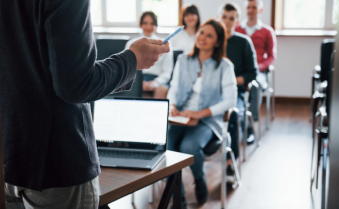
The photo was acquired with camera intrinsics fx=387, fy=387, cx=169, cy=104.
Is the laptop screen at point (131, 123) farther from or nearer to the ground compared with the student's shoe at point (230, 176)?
farther from the ground

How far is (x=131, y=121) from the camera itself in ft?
5.09

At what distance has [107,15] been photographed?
23.1 ft

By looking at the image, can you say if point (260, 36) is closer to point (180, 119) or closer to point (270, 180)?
point (270, 180)

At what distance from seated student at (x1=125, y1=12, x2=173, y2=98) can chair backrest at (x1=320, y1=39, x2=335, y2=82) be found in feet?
4.72

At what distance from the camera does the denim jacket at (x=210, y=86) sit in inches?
108

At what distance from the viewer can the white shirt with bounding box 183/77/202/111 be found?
113 inches

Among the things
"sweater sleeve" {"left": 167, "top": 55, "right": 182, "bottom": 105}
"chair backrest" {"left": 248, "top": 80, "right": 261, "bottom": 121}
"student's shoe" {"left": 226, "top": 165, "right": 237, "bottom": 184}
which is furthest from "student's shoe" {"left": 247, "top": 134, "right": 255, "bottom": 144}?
"sweater sleeve" {"left": 167, "top": 55, "right": 182, "bottom": 105}

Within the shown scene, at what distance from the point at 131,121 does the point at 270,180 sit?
1.93 m

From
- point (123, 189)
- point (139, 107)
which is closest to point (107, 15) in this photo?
point (139, 107)

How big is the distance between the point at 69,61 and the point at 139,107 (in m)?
0.78

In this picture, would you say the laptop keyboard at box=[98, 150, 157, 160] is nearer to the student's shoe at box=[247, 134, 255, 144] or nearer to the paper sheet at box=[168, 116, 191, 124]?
the paper sheet at box=[168, 116, 191, 124]

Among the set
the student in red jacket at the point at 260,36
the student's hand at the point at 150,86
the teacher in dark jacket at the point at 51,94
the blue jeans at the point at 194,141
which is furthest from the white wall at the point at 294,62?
the teacher in dark jacket at the point at 51,94

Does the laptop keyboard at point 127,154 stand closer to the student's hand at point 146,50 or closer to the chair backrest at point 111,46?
the student's hand at point 146,50

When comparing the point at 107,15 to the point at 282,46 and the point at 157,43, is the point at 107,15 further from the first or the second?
the point at 157,43
